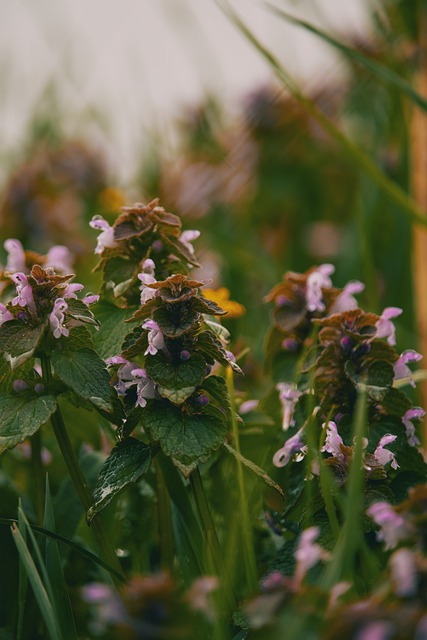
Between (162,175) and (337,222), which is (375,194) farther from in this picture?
(162,175)

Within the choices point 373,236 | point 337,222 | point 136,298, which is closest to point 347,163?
point 337,222

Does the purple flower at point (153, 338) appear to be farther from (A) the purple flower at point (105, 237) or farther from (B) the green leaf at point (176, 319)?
(A) the purple flower at point (105, 237)

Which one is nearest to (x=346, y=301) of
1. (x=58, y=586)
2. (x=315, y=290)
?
(x=315, y=290)

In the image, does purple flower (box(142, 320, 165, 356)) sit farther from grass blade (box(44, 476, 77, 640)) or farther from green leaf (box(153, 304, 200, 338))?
grass blade (box(44, 476, 77, 640))

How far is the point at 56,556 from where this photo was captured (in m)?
0.75

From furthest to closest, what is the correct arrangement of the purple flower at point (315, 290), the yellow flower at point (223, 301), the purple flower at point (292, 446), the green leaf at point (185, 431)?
the yellow flower at point (223, 301) → the purple flower at point (315, 290) → the purple flower at point (292, 446) → the green leaf at point (185, 431)

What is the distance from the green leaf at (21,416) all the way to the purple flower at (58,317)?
2.5 inches

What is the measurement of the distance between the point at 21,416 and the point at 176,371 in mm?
149

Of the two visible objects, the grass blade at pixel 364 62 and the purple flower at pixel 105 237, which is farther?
the grass blade at pixel 364 62

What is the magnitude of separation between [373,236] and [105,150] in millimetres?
1119

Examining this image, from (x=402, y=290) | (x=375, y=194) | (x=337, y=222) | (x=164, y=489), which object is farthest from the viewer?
(x=337, y=222)

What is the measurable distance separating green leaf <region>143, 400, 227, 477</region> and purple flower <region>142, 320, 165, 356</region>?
55 mm

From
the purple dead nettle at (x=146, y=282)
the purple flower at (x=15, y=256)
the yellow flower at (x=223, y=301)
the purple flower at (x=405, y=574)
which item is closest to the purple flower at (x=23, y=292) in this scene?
the purple dead nettle at (x=146, y=282)

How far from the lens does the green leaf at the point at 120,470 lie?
734 millimetres
